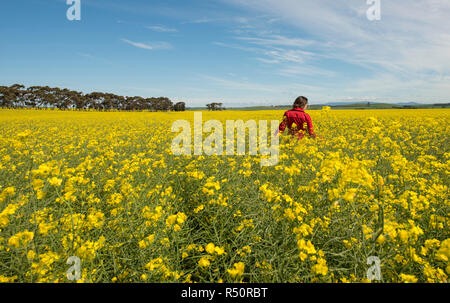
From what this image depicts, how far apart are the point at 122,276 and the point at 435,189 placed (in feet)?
12.5

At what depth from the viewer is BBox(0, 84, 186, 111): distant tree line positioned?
2264 inches

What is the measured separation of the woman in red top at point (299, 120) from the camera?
611cm

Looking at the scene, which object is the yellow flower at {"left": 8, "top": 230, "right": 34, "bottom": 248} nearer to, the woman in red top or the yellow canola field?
the yellow canola field

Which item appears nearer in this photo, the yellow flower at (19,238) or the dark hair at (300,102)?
the yellow flower at (19,238)

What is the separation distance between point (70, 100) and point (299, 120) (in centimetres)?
7631

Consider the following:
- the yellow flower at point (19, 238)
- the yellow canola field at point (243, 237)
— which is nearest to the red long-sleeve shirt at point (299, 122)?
the yellow canola field at point (243, 237)

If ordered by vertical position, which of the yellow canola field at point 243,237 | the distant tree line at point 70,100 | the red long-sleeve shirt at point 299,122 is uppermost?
the distant tree line at point 70,100

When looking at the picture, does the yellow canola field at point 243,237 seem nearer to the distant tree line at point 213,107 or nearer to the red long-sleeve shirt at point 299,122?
the red long-sleeve shirt at point 299,122

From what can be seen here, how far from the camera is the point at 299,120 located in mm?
6238

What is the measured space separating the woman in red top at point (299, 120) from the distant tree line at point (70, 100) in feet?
221

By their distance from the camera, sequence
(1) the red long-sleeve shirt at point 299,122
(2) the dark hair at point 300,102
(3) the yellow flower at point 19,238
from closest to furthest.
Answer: (3) the yellow flower at point 19,238
(1) the red long-sleeve shirt at point 299,122
(2) the dark hair at point 300,102
